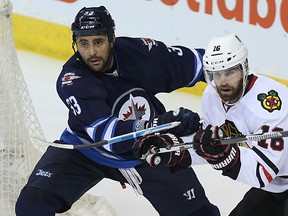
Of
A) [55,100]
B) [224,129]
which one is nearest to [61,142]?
[224,129]

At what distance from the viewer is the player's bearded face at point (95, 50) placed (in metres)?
3.60

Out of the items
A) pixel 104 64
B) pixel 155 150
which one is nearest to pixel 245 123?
pixel 155 150

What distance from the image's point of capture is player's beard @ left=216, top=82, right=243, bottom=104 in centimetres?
322

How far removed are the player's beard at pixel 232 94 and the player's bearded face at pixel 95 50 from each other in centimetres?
56

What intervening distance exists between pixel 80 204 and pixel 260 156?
1414 mm

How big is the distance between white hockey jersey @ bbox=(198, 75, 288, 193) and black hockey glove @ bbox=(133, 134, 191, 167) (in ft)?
0.72

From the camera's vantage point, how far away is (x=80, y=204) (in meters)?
4.35

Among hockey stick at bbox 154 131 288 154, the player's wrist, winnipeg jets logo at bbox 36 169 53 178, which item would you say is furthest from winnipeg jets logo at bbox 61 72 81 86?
the player's wrist

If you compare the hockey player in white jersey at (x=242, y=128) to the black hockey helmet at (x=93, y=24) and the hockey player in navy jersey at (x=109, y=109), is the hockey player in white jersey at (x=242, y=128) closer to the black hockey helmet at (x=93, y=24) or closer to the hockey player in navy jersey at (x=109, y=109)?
the hockey player in navy jersey at (x=109, y=109)

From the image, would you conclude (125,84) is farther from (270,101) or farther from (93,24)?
(270,101)

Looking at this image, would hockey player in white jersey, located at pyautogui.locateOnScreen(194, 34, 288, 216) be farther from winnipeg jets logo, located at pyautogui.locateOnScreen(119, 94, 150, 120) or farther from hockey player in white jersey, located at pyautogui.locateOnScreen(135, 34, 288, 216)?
winnipeg jets logo, located at pyautogui.locateOnScreen(119, 94, 150, 120)

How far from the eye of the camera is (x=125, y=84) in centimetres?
373

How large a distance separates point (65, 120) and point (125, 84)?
1572 mm

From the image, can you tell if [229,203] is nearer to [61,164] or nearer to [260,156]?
[61,164]
